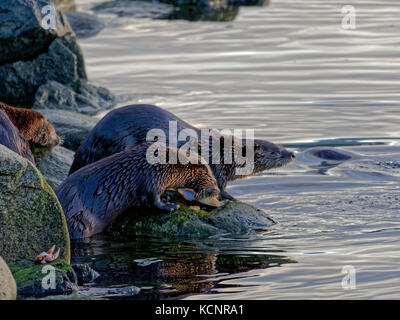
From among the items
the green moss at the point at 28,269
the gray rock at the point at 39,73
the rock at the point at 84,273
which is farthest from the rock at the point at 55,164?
the gray rock at the point at 39,73

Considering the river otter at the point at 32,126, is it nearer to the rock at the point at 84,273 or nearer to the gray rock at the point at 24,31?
the rock at the point at 84,273

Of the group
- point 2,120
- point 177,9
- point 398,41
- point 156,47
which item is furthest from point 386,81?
point 177,9

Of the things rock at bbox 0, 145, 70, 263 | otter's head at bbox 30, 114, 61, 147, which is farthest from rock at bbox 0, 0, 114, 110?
rock at bbox 0, 145, 70, 263

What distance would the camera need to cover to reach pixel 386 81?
13.6 metres

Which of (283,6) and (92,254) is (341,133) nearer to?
(92,254)

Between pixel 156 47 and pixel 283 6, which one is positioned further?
pixel 283 6

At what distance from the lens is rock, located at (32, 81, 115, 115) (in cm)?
1277

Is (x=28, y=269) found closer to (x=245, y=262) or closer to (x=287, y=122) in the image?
(x=245, y=262)

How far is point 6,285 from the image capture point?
517 centimetres

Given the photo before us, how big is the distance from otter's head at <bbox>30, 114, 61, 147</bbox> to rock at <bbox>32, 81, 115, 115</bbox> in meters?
3.05

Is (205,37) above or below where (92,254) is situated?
above

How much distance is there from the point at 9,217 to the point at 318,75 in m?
8.96

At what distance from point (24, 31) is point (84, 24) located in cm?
550

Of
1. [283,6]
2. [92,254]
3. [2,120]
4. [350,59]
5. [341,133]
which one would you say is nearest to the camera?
[92,254]
